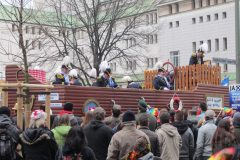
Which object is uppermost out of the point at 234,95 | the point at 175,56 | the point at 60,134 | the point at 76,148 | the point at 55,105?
the point at 175,56

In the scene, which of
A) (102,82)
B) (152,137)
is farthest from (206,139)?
(102,82)

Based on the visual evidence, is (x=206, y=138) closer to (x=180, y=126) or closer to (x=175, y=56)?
(x=180, y=126)

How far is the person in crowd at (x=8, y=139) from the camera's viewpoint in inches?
386

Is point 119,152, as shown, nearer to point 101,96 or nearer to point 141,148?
point 141,148

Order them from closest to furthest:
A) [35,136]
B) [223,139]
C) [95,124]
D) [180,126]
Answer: [223,139]
[35,136]
[95,124]
[180,126]

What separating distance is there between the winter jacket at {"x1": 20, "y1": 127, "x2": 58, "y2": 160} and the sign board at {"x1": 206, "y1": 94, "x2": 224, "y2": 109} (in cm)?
1370

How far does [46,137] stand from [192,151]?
3.76 m

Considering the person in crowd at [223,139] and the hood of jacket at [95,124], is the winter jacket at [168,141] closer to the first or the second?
the hood of jacket at [95,124]

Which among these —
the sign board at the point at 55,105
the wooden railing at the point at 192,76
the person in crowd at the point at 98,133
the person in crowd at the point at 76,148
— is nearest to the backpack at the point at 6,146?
the person in crowd at the point at 98,133

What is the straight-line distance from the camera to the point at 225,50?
8262 cm

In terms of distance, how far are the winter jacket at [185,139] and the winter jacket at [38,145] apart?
10.1 ft

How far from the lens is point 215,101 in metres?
23.2

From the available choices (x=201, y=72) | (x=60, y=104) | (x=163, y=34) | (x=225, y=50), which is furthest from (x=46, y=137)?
(x=163, y=34)

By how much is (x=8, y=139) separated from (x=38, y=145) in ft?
1.79
